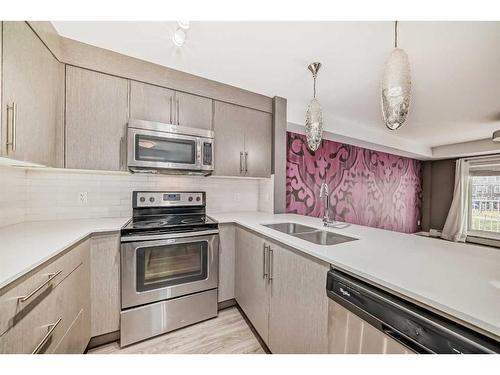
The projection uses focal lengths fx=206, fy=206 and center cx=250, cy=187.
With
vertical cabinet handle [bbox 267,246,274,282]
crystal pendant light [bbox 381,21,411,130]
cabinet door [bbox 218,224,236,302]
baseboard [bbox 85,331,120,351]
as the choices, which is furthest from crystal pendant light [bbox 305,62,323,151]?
baseboard [bbox 85,331,120,351]

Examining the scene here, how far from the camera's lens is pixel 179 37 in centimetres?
145

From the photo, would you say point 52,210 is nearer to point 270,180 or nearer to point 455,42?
point 270,180

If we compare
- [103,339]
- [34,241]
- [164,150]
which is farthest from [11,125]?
[103,339]

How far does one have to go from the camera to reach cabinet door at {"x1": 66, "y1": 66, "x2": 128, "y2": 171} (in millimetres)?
1605

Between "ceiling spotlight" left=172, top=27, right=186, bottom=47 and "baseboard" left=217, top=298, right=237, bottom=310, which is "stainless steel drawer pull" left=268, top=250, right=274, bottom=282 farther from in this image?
"ceiling spotlight" left=172, top=27, right=186, bottom=47

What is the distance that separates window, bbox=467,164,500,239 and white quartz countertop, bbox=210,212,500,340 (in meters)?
5.11

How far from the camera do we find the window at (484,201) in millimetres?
4340

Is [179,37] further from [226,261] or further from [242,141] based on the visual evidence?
[226,261]

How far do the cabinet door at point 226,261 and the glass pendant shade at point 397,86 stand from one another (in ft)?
5.05

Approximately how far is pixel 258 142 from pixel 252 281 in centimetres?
151
